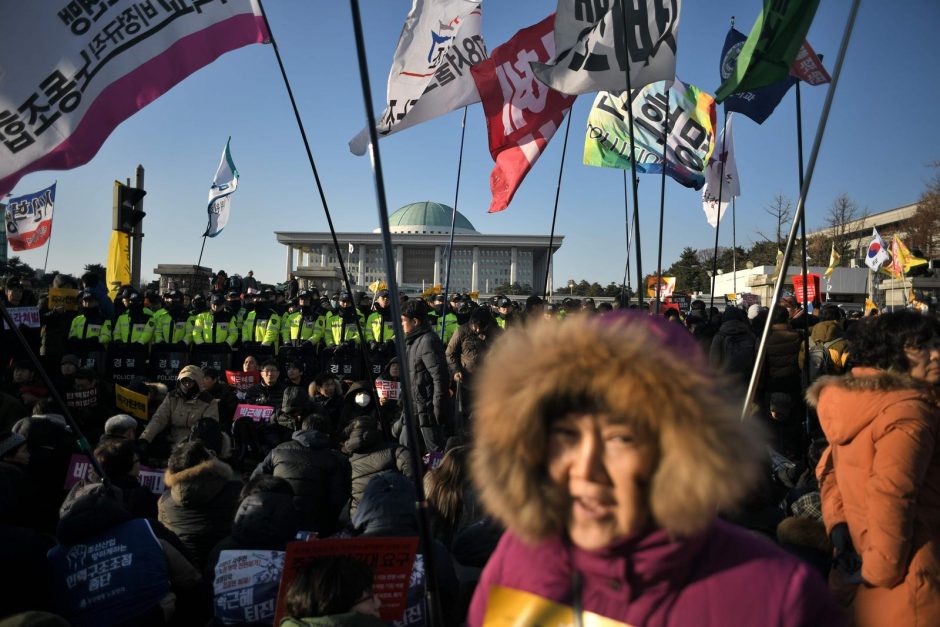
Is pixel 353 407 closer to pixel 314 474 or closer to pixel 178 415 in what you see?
pixel 178 415

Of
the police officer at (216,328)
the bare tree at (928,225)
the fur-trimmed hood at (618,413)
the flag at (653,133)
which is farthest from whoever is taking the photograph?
the bare tree at (928,225)

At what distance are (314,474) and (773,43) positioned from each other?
3.38 metres

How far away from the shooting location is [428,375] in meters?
5.43

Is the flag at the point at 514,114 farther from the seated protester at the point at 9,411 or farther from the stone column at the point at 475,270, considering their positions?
the stone column at the point at 475,270

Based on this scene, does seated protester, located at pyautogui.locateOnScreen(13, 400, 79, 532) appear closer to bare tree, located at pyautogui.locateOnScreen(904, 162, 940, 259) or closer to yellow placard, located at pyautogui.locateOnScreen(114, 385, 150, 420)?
yellow placard, located at pyautogui.locateOnScreen(114, 385, 150, 420)

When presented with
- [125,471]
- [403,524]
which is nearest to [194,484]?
[125,471]

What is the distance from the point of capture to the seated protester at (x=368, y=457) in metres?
3.73

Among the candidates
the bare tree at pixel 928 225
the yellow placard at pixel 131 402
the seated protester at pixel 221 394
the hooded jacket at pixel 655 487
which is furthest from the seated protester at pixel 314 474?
the bare tree at pixel 928 225

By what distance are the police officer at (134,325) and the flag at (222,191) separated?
7.11ft

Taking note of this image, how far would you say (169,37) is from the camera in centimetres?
296

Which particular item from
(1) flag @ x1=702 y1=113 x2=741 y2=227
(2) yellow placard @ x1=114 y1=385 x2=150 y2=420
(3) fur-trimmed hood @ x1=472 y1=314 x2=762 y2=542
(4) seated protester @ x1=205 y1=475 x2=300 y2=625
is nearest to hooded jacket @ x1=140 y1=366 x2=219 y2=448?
(2) yellow placard @ x1=114 y1=385 x2=150 y2=420

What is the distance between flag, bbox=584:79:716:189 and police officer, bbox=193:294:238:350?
5.95 meters

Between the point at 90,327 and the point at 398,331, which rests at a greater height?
the point at 398,331

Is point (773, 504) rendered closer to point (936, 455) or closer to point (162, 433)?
point (936, 455)
